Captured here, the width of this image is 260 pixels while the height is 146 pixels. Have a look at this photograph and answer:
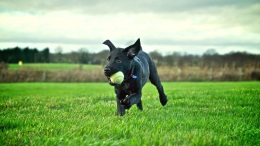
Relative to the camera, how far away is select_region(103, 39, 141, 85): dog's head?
20.5 feet

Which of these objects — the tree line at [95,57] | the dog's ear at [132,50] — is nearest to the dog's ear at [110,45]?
the dog's ear at [132,50]

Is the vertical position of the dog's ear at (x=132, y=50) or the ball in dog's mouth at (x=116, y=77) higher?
the dog's ear at (x=132, y=50)

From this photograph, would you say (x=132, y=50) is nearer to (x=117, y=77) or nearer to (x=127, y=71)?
(x=127, y=71)

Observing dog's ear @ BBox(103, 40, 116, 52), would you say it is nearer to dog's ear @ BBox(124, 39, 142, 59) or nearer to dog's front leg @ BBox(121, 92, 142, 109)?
dog's ear @ BBox(124, 39, 142, 59)

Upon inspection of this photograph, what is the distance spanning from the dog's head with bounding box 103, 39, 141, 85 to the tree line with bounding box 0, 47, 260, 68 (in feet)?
117

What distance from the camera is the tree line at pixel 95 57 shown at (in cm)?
4644

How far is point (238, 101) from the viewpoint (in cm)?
990

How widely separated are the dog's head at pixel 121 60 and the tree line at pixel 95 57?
117ft

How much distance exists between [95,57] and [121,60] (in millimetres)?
60781

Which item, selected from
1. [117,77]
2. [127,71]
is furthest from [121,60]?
[117,77]

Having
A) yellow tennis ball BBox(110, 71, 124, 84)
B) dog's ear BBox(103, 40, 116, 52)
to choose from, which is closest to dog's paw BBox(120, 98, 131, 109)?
yellow tennis ball BBox(110, 71, 124, 84)

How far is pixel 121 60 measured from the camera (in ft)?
21.4

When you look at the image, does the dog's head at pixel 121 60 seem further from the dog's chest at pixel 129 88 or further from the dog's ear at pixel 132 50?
the dog's chest at pixel 129 88

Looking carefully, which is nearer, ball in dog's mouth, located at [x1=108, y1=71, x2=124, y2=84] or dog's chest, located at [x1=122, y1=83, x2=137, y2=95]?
ball in dog's mouth, located at [x1=108, y1=71, x2=124, y2=84]
